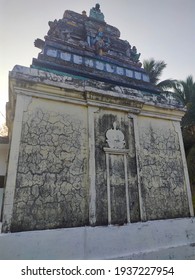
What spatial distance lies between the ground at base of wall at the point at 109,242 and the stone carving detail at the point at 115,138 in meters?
1.79

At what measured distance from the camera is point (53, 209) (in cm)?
349

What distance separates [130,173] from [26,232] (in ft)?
8.13

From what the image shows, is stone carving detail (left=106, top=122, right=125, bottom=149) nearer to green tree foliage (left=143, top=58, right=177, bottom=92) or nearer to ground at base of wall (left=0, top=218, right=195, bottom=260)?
ground at base of wall (left=0, top=218, right=195, bottom=260)

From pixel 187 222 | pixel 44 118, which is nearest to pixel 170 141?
pixel 187 222

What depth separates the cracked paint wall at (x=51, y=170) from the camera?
11.0 feet

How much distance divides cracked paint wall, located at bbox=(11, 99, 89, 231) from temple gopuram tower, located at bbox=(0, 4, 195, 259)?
0.06ft

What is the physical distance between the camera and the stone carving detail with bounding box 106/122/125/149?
4.38 meters

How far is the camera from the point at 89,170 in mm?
3939

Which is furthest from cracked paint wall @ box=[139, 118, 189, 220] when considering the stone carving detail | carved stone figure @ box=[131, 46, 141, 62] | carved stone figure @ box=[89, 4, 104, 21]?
carved stone figure @ box=[89, 4, 104, 21]

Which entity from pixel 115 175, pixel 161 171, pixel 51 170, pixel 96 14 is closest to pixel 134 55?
pixel 96 14

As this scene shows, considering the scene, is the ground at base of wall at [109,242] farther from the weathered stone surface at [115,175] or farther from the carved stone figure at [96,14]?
the carved stone figure at [96,14]

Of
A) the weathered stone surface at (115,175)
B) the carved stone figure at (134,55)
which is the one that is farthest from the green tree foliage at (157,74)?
the weathered stone surface at (115,175)

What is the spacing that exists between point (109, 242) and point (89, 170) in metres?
1.47

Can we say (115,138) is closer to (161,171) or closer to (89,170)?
(89,170)
